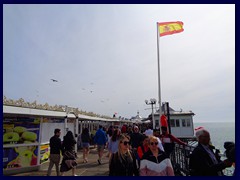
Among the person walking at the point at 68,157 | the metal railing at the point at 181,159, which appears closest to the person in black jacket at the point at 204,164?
the metal railing at the point at 181,159

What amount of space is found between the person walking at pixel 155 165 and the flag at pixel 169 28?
10164 millimetres

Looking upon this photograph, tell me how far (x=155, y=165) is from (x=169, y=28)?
34.9 feet

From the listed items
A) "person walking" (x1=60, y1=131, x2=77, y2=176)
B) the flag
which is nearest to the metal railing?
"person walking" (x1=60, y1=131, x2=77, y2=176)

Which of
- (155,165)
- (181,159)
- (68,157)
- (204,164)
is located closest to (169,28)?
(181,159)

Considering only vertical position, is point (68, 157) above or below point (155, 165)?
below

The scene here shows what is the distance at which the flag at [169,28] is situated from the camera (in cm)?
1126

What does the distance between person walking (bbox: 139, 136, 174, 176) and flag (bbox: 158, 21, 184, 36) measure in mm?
10164

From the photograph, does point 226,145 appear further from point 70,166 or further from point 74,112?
point 74,112

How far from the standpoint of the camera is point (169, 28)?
455 inches

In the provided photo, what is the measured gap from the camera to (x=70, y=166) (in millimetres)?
5273

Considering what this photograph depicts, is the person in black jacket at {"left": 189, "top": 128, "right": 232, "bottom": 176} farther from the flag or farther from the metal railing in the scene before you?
the flag

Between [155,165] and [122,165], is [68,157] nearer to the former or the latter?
[122,165]
